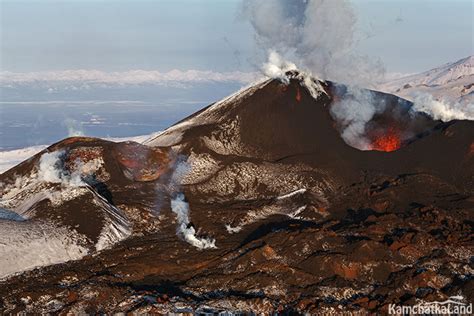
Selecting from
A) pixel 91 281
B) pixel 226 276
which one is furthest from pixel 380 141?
pixel 91 281

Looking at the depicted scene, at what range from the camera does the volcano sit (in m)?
57.0

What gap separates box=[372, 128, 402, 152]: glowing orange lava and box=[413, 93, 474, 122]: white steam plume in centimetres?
762

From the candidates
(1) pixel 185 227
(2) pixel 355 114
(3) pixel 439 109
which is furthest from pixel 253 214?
(3) pixel 439 109

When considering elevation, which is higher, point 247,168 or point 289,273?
point 247,168

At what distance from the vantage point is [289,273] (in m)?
60.2

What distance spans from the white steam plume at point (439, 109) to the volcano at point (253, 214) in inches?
73.7

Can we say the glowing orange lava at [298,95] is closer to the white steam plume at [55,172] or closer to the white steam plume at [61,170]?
the white steam plume at [61,170]

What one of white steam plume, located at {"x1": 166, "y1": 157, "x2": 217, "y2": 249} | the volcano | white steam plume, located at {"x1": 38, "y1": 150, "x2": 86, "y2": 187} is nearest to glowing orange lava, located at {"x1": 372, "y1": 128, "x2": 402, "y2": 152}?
the volcano

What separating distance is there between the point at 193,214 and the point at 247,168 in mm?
15378

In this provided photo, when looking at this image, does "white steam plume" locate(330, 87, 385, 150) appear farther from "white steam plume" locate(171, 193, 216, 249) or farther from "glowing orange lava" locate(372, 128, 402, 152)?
"white steam plume" locate(171, 193, 216, 249)

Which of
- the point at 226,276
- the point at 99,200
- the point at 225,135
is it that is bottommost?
the point at 226,276

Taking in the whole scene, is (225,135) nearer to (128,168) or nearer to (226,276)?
(128,168)

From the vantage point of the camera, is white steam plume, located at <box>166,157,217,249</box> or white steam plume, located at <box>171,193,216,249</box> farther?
white steam plume, located at <box>166,157,217,249</box>

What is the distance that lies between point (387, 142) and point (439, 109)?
1183 cm
